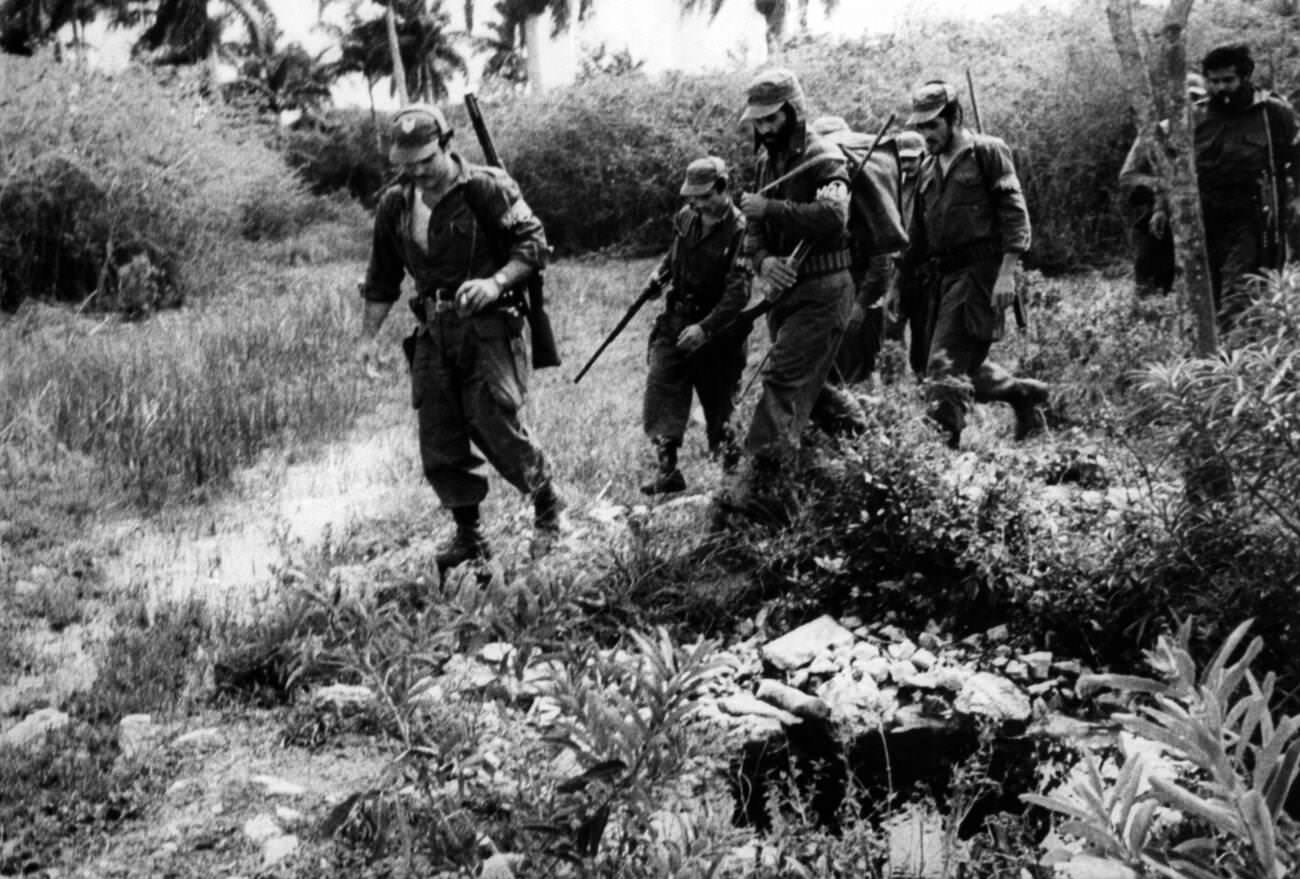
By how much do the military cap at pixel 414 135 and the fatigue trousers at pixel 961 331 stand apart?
2674 mm

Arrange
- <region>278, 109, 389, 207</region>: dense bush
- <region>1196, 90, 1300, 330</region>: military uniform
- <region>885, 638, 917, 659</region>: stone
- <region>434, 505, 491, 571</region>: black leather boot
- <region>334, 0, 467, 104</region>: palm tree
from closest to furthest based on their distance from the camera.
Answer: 1. <region>885, 638, 917, 659</region>: stone
2. <region>434, 505, 491, 571</region>: black leather boot
3. <region>1196, 90, 1300, 330</region>: military uniform
4. <region>278, 109, 389, 207</region>: dense bush
5. <region>334, 0, 467, 104</region>: palm tree

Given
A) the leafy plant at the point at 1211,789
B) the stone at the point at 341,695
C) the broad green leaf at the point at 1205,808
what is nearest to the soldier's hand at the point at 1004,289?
the stone at the point at 341,695

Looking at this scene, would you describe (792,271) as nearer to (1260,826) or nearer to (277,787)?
(277,787)

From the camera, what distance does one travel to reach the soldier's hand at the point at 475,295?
527cm

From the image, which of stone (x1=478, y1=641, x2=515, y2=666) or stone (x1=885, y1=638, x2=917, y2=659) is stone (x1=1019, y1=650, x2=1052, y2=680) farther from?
stone (x1=478, y1=641, x2=515, y2=666)

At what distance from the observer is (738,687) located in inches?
176

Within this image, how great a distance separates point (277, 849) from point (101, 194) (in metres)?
15.2

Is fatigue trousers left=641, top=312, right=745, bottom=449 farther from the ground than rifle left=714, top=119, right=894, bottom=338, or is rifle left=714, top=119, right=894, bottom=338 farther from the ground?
rifle left=714, top=119, right=894, bottom=338

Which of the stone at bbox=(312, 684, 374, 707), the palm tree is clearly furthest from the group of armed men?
the palm tree

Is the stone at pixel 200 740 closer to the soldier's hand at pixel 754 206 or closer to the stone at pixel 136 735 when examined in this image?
the stone at pixel 136 735

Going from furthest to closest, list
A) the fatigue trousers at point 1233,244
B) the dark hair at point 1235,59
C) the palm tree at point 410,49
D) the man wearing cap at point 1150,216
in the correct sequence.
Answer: the palm tree at point 410,49 < the man wearing cap at point 1150,216 < the fatigue trousers at point 1233,244 < the dark hair at point 1235,59

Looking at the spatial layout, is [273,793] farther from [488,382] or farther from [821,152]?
[821,152]

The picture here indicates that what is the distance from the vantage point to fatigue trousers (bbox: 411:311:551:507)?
5.52 meters

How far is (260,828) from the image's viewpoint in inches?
145
